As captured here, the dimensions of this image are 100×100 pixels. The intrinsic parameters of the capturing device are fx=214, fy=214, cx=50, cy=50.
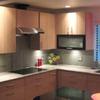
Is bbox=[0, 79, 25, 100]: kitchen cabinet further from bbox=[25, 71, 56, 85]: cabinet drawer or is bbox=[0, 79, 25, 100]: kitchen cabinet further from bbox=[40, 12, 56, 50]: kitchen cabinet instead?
bbox=[40, 12, 56, 50]: kitchen cabinet

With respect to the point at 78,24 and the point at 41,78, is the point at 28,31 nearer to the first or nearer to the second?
the point at 41,78

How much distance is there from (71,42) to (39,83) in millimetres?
1299

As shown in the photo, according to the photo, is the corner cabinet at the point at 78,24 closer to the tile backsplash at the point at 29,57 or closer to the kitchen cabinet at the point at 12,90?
the tile backsplash at the point at 29,57

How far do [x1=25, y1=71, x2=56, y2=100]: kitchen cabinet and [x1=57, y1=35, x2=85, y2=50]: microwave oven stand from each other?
0.74 metres

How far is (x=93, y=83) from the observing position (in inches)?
172

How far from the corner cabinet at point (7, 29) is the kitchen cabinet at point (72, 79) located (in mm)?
1330

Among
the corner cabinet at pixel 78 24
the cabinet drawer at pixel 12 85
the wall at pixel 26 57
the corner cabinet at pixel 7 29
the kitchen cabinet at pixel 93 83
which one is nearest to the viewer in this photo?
the cabinet drawer at pixel 12 85

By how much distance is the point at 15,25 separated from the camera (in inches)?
166

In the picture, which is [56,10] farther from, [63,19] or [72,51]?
[72,51]

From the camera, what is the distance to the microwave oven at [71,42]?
487cm

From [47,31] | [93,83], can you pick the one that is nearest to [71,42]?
[47,31]

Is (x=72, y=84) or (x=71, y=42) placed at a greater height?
(x=71, y=42)

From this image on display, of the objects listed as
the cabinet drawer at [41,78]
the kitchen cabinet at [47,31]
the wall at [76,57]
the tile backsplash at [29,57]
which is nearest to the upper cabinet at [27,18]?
the kitchen cabinet at [47,31]

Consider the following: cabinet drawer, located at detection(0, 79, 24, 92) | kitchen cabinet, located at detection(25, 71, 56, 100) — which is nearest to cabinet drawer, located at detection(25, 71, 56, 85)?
kitchen cabinet, located at detection(25, 71, 56, 100)
